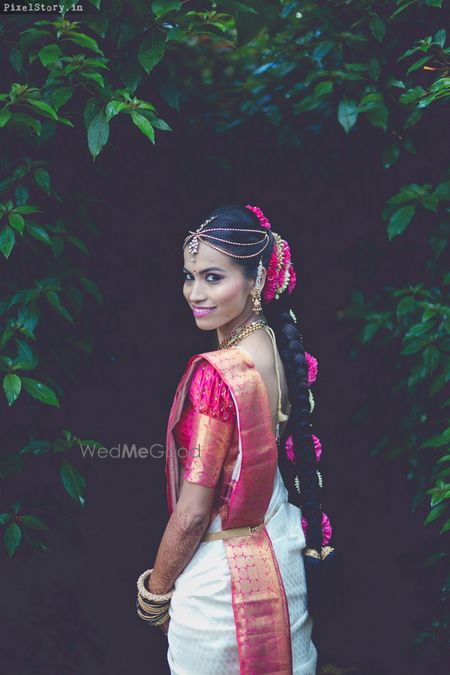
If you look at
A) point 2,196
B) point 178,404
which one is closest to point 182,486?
point 178,404

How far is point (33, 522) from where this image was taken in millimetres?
2607

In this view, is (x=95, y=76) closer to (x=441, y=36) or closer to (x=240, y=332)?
(x=240, y=332)

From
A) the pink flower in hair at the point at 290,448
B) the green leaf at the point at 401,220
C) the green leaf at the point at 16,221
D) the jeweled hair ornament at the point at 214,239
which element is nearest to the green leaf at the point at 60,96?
the green leaf at the point at 16,221

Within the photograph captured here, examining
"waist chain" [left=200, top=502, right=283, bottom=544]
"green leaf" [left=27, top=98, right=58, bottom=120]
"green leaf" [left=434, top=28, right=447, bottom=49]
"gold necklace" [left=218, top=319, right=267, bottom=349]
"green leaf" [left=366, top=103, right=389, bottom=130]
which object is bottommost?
"waist chain" [left=200, top=502, right=283, bottom=544]

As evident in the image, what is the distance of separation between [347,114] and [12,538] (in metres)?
1.72

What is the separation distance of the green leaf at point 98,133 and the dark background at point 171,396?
536 millimetres

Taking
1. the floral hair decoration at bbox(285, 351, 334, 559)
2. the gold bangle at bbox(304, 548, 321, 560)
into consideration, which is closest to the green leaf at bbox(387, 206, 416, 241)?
the floral hair decoration at bbox(285, 351, 334, 559)

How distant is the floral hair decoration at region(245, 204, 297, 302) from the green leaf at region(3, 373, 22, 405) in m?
0.77

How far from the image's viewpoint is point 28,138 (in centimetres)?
261

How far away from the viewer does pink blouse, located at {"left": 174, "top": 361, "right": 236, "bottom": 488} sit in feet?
7.67

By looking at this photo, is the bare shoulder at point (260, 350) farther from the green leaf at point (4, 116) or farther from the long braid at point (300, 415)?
the green leaf at point (4, 116)

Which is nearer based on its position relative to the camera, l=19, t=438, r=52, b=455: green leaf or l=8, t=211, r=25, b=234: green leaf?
l=8, t=211, r=25, b=234: green leaf

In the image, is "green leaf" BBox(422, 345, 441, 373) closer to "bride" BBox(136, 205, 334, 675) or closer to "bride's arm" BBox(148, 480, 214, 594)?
"bride" BBox(136, 205, 334, 675)
